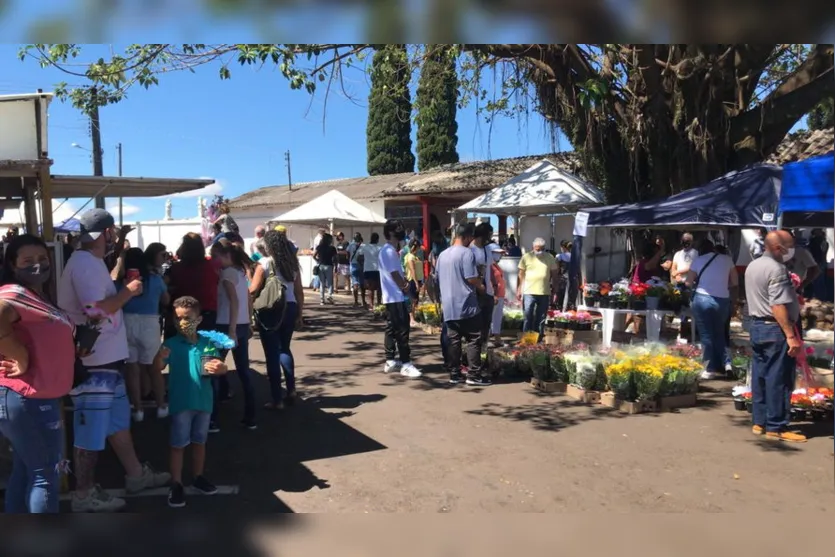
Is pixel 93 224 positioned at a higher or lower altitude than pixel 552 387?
higher

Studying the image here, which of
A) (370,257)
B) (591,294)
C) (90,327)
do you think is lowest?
(591,294)

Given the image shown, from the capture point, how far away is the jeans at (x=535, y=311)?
9.39m

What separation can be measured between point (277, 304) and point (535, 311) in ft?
15.6

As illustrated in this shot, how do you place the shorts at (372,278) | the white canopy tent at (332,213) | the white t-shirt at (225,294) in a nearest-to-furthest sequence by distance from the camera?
1. the white t-shirt at (225,294)
2. the shorts at (372,278)
3. the white canopy tent at (332,213)

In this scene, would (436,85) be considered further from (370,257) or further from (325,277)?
(325,277)

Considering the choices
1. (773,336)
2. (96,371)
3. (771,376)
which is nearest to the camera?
(96,371)

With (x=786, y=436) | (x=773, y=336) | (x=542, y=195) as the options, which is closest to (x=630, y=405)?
(x=786, y=436)

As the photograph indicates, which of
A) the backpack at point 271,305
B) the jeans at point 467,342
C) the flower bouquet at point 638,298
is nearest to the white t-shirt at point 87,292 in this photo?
the backpack at point 271,305

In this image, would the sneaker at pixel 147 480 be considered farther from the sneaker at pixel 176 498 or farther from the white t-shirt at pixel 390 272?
the white t-shirt at pixel 390 272

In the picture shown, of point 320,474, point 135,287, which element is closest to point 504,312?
point 320,474

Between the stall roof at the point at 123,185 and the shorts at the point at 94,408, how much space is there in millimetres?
2631

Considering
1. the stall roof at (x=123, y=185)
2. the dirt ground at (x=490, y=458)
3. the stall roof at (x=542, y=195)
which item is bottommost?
the dirt ground at (x=490, y=458)

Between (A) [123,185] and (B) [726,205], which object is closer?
(A) [123,185]

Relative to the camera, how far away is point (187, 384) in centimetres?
395
